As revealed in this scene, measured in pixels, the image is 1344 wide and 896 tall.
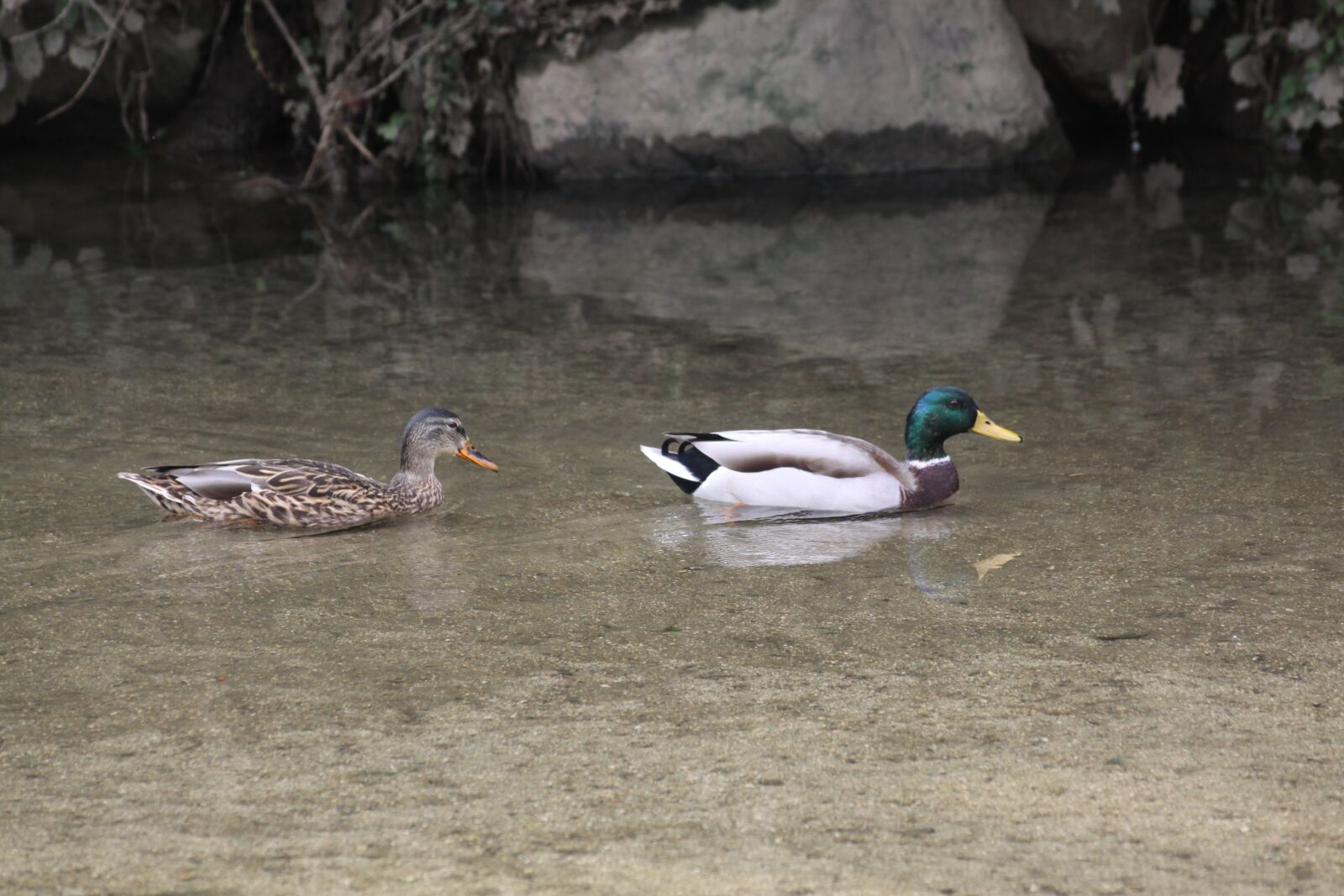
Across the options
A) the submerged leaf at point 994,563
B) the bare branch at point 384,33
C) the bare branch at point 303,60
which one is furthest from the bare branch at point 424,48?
the submerged leaf at point 994,563

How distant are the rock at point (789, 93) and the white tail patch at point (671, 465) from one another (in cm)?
674

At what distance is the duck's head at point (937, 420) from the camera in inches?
209

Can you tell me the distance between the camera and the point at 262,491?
498 cm

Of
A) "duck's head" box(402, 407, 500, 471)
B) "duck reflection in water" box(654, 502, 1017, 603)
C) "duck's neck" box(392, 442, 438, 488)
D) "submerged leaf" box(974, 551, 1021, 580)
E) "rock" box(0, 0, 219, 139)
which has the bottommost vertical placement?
"duck reflection in water" box(654, 502, 1017, 603)

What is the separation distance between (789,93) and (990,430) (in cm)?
664

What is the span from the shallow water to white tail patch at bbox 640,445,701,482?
0.39 feet

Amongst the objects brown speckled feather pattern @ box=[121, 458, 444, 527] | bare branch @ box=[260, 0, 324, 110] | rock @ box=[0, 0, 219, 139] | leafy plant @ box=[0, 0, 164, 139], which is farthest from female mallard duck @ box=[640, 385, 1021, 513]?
rock @ box=[0, 0, 219, 139]

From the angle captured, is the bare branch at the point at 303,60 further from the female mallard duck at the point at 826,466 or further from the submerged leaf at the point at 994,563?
the submerged leaf at the point at 994,563

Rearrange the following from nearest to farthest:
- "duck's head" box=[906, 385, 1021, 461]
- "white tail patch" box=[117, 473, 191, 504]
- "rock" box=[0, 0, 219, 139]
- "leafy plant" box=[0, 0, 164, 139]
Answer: "white tail patch" box=[117, 473, 191, 504] < "duck's head" box=[906, 385, 1021, 461] < "leafy plant" box=[0, 0, 164, 139] < "rock" box=[0, 0, 219, 139]

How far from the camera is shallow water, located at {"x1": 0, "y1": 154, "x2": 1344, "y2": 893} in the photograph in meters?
3.05

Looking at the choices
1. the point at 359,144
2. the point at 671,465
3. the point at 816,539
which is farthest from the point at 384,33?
the point at 816,539

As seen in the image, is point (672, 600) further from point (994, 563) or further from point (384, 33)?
point (384, 33)

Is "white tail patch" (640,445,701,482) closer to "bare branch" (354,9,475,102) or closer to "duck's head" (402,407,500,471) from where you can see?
"duck's head" (402,407,500,471)

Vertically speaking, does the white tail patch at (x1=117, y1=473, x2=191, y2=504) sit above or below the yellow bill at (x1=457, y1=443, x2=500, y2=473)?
below
